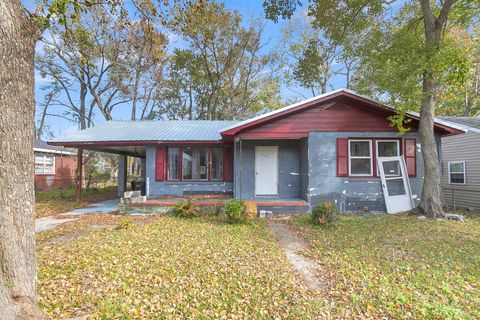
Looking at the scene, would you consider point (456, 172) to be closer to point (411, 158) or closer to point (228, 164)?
point (411, 158)

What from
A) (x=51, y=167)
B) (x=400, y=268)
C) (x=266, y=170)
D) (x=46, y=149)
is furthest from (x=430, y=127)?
(x=51, y=167)

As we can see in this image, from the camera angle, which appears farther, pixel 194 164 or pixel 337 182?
pixel 194 164

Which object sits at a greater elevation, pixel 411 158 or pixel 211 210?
pixel 411 158

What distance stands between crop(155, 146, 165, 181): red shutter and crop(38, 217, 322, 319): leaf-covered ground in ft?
16.4

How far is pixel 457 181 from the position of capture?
1073cm

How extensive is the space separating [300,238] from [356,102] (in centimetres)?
548

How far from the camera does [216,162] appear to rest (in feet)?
35.8

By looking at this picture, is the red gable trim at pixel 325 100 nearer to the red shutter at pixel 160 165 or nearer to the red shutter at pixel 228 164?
the red shutter at pixel 228 164

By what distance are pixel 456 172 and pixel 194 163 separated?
11.2 metres

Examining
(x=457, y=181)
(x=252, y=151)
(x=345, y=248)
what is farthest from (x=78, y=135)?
(x=457, y=181)

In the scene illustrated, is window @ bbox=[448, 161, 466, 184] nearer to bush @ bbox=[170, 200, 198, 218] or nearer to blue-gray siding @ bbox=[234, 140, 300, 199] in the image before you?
blue-gray siding @ bbox=[234, 140, 300, 199]

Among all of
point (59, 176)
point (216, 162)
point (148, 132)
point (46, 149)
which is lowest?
point (59, 176)

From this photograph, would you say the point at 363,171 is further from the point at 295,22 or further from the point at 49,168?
the point at 49,168

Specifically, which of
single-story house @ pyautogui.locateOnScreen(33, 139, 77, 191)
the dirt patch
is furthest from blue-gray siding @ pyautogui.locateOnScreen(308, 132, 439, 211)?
single-story house @ pyautogui.locateOnScreen(33, 139, 77, 191)
